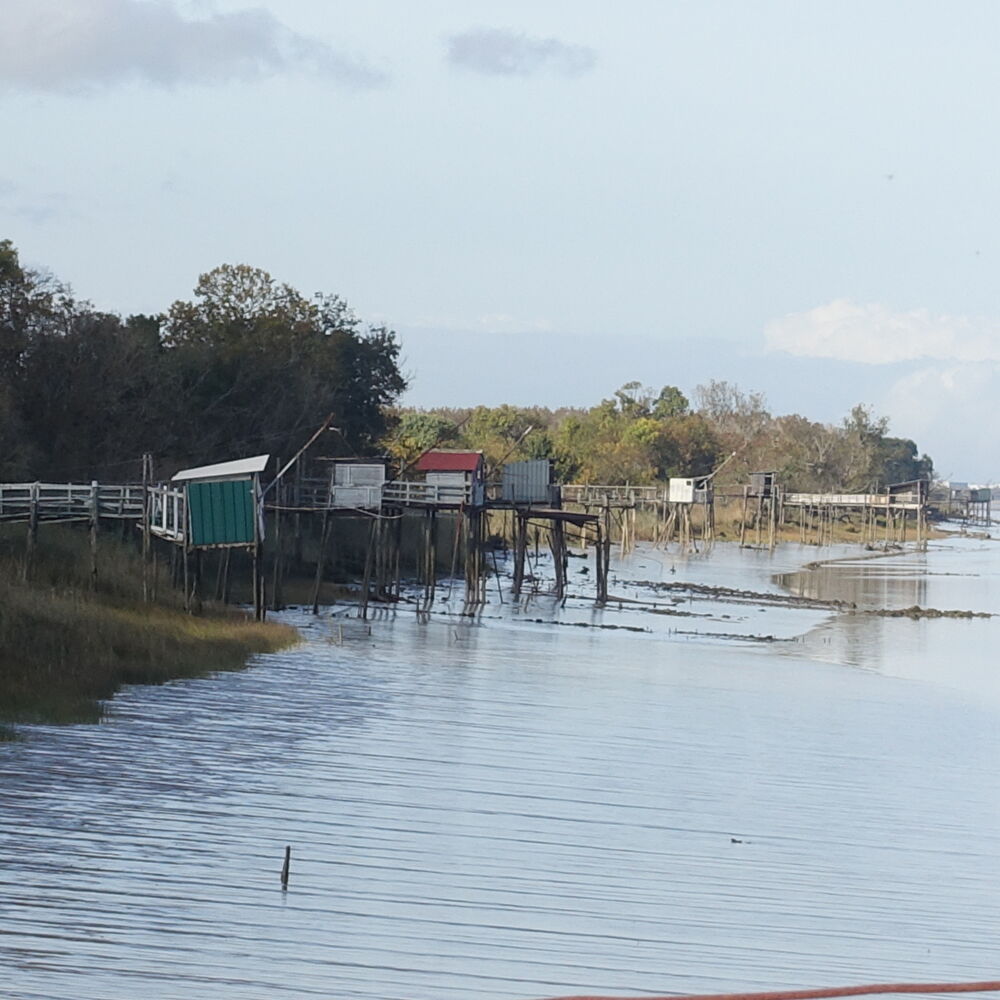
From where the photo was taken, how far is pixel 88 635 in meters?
22.4

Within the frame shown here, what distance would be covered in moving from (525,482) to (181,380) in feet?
39.7

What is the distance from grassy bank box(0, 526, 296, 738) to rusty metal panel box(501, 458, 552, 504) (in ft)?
61.2

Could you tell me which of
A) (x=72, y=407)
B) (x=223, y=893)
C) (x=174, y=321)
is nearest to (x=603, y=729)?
(x=223, y=893)

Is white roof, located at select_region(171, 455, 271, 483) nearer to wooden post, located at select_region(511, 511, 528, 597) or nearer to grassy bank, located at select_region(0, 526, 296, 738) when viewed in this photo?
grassy bank, located at select_region(0, 526, 296, 738)

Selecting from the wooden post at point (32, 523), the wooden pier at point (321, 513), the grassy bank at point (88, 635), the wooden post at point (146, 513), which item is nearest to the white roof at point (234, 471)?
the wooden pier at point (321, 513)

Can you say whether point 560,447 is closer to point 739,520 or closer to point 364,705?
point 739,520

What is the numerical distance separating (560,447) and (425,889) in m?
111

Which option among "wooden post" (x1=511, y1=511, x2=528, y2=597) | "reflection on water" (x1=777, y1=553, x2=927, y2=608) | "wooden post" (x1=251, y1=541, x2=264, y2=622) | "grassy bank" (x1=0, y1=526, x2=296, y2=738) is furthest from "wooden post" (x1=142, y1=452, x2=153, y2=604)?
→ "reflection on water" (x1=777, y1=553, x2=927, y2=608)

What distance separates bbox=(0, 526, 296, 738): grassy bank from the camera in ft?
60.0

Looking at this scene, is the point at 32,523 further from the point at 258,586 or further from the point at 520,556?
the point at 520,556

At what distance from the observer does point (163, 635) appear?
83.8 ft

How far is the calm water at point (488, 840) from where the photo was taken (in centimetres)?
953

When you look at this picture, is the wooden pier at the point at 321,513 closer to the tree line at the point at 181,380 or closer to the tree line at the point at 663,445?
the tree line at the point at 181,380

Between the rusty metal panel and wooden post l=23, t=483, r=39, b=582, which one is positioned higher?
the rusty metal panel
